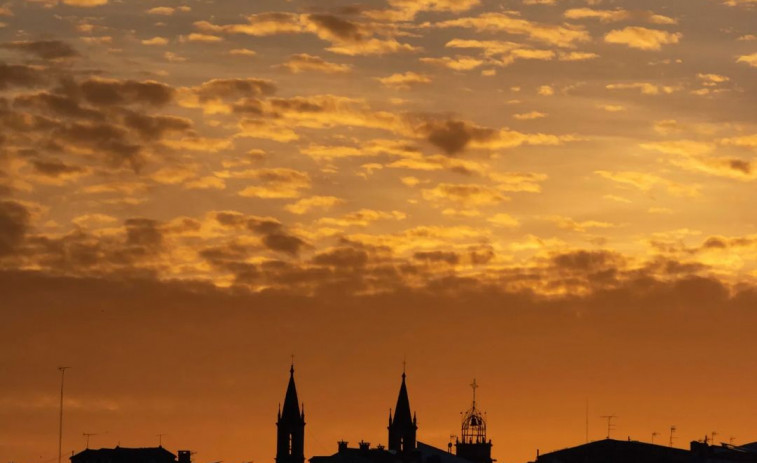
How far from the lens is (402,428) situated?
193 metres

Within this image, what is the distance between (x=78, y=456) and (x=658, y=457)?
165 ft

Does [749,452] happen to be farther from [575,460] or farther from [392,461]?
[392,461]

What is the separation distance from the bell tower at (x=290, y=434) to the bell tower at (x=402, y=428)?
13151 mm

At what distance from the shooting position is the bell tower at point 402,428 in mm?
191500

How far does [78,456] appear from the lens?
186 metres

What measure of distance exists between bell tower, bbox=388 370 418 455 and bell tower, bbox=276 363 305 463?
43.1 feet

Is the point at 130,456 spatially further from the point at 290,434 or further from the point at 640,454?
the point at 640,454

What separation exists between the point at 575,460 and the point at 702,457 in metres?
11.0

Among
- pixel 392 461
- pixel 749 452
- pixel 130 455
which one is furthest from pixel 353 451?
pixel 749 452

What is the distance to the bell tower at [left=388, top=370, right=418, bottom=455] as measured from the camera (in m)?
192

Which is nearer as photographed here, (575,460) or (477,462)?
(575,460)

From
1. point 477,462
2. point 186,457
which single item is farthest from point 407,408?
point 186,457

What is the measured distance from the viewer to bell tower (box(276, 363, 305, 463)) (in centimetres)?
17862

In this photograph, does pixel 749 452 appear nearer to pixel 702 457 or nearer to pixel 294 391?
pixel 702 457
